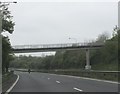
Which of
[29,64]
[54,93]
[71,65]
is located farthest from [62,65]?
[54,93]

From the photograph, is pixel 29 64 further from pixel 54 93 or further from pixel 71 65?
pixel 54 93

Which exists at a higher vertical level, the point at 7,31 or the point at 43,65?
the point at 7,31

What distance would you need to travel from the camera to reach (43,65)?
15038cm

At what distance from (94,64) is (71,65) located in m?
10.7

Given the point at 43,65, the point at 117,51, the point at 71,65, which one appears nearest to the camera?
the point at 117,51

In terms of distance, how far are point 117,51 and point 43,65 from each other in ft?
206

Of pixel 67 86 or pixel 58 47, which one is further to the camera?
pixel 58 47

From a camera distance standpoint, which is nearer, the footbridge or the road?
the road

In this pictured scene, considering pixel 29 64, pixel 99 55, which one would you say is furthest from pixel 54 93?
pixel 29 64

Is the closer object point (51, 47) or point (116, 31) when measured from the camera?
point (116, 31)

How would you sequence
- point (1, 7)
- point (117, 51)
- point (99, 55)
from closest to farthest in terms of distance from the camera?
point (1, 7) → point (117, 51) → point (99, 55)

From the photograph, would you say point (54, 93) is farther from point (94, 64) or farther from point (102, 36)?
point (102, 36)

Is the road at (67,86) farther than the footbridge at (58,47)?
No

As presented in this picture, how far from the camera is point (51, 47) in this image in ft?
339
